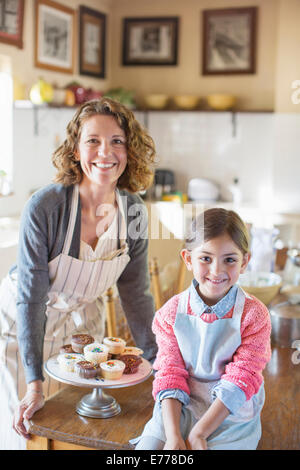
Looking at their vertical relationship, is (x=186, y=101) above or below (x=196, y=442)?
above

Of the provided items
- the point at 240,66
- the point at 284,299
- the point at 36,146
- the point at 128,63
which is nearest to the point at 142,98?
the point at 128,63

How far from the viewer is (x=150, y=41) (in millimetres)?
3848

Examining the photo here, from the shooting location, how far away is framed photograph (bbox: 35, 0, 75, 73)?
3.16 m

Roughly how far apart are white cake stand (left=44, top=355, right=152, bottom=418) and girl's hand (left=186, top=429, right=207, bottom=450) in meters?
0.17

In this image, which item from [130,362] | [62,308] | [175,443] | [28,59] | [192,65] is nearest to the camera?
[175,443]

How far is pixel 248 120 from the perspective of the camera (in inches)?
144

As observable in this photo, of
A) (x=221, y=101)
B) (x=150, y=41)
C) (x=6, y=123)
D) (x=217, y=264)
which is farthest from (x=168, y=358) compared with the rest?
(x=150, y=41)

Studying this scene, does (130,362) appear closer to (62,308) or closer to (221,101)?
(62,308)

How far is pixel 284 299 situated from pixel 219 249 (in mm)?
669

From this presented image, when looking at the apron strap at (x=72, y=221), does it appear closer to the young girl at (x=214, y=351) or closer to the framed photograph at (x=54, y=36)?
the young girl at (x=214, y=351)

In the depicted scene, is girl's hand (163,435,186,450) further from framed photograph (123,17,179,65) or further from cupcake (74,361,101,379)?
framed photograph (123,17,179,65)

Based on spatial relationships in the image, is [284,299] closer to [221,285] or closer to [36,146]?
[221,285]

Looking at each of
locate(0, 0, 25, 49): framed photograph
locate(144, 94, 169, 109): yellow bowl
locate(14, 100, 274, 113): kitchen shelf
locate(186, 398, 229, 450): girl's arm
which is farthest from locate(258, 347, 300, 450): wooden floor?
locate(144, 94, 169, 109): yellow bowl

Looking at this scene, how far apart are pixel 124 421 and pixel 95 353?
0.12m
